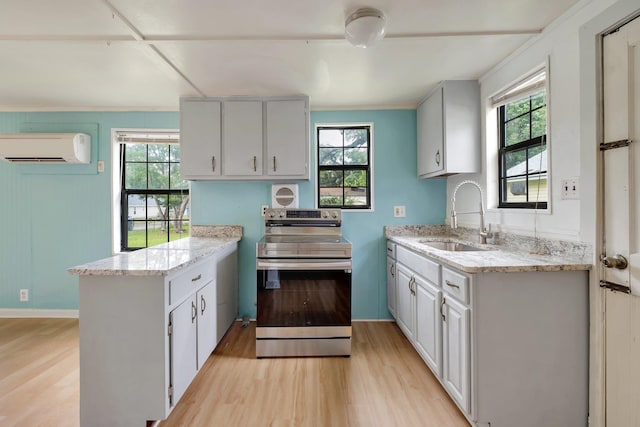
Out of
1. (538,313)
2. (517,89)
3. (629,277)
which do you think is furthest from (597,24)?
(538,313)

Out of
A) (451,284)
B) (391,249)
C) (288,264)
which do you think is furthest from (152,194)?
(451,284)

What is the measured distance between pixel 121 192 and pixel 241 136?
160 centimetres

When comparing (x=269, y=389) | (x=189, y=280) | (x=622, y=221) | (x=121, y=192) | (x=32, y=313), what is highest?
(x=121, y=192)

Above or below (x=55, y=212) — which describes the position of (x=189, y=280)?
below

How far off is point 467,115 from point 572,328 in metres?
1.70

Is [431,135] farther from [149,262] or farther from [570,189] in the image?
[149,262]

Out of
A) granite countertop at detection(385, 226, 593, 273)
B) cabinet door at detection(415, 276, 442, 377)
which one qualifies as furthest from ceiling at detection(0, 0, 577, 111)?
cabinet door at detection(415, 276, 442, 377)

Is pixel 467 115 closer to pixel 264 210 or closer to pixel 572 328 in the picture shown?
pixel 572 328

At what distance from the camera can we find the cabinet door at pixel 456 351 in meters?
1.54

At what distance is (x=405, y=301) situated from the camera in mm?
2490

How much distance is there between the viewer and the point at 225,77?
2.38 m

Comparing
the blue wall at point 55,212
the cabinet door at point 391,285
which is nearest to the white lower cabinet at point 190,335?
the cabinet door at point 391,285

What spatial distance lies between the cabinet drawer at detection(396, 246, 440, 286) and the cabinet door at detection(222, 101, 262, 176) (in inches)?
60.4

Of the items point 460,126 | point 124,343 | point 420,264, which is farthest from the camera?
point 460,126
